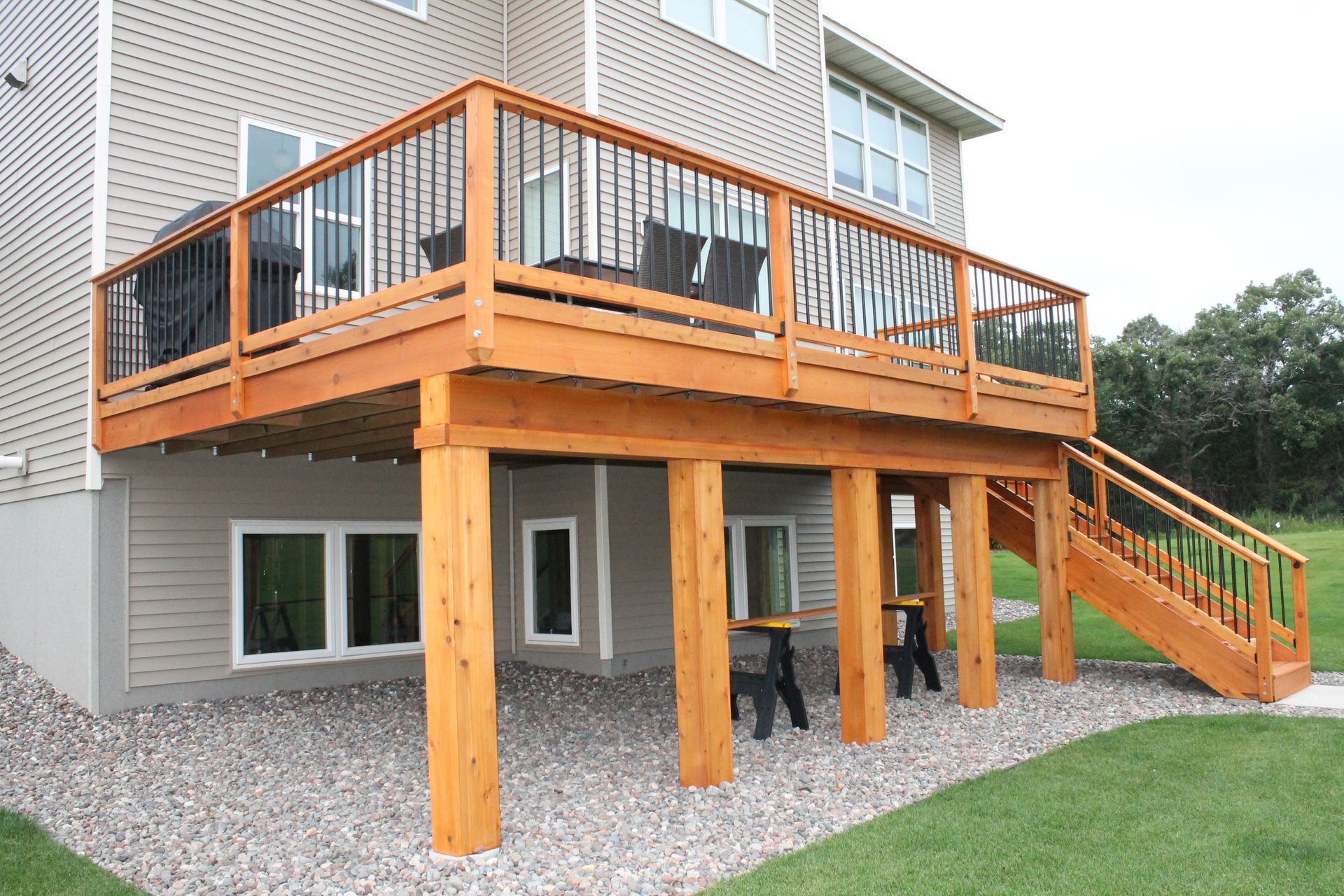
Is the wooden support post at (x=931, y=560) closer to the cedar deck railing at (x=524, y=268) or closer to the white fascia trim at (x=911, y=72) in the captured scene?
the cedar deck railing at (x=524, y=268)

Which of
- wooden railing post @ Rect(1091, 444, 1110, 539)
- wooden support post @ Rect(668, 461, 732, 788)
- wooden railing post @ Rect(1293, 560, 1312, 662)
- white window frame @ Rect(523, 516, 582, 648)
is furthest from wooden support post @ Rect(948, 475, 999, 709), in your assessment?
white window frame @ Rect(523, 516, 582, 648)

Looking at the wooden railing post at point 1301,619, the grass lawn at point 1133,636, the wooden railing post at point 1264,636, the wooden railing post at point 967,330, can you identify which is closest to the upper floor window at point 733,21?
the wooden railing post at point 967,330

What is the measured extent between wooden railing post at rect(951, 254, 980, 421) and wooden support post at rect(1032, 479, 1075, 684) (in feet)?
5.97

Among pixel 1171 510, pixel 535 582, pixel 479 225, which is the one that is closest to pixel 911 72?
pixel 1171 510

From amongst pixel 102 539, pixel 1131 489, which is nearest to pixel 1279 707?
pixel 1131 489

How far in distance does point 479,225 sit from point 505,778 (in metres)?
3.15

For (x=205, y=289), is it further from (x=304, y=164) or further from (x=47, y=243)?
(x=47, y=243)

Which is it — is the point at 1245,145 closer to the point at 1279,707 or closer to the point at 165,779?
the point at 1279,707

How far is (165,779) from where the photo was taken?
580cm

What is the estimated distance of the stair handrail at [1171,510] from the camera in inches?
304

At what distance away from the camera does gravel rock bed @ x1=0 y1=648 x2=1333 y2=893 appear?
14.4 feet

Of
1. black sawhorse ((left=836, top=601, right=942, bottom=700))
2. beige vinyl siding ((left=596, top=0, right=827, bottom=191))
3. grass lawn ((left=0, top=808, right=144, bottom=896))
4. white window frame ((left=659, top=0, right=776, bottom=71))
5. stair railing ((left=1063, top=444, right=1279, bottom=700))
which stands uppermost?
white window frame ((left=659, top=0, right=776, bottom=71))

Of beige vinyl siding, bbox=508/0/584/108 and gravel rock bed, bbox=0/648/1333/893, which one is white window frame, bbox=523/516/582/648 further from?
beige vinyl siding, bbox=508/0/584/108

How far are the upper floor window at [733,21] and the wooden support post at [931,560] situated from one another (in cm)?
520
